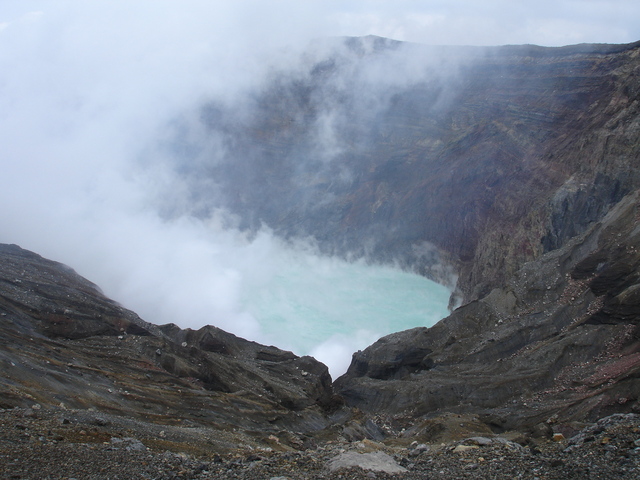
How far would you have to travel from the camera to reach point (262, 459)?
18.1m

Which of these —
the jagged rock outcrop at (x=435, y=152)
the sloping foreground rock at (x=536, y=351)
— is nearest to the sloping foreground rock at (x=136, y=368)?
the sloping foreground rock at (x=536, y=351)

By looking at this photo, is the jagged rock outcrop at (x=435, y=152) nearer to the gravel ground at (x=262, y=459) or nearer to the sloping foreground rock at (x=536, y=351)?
the sloping foreground rock at (x=536, y=351)

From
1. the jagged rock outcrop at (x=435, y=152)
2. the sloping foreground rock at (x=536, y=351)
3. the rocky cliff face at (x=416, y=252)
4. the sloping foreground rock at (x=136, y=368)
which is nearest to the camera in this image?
the sloping foreground rock at (x=136, y=368)

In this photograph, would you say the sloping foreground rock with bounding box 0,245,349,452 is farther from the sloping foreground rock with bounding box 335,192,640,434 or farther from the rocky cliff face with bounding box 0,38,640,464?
the sloping foreground rock with bounding box 335,192,640,434

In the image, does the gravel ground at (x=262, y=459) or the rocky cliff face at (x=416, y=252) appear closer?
the gravel ground at (x=262, y=459)

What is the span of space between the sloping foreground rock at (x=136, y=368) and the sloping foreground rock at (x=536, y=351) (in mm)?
4587

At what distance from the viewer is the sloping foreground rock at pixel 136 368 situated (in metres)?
26.5

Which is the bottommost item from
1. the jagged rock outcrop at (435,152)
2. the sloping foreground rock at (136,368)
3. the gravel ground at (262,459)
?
the gravel ground at (262,459)

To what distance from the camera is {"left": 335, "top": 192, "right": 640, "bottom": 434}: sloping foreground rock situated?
28.8 meters

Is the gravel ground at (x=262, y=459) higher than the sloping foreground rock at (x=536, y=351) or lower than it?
lower

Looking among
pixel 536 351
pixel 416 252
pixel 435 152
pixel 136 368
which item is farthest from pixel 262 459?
pixel 435 152

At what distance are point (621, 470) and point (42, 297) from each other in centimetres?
3321

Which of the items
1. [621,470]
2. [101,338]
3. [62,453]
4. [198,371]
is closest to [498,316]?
[198,371]

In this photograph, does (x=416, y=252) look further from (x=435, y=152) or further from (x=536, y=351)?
(x=536, y=351)
